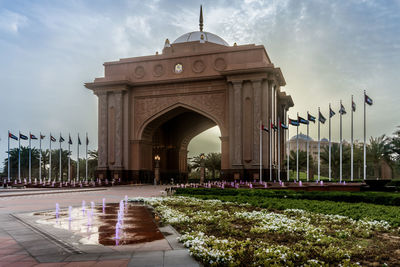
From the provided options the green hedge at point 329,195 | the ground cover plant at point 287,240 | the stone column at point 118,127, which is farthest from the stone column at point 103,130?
the ground cover plant at point 287,240

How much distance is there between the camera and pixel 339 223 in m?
7.27

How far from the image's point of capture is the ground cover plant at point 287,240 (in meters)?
4.37

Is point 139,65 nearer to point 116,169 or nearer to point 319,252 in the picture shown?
point 116,169

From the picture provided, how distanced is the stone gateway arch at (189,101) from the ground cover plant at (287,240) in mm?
18074

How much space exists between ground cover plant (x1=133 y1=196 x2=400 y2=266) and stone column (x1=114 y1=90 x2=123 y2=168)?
22112 millimetres

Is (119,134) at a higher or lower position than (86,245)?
higher

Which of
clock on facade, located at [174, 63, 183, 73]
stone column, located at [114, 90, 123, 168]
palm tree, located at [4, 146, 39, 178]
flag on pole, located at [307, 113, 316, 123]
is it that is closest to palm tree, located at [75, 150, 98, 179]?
palm tree, located at [4, 146, 39, 178]

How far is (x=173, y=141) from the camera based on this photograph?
122 ft

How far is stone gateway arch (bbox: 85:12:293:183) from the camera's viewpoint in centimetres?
2594

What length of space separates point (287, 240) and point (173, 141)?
31839 millimetres

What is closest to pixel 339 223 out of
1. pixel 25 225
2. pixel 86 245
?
pixel 86 245

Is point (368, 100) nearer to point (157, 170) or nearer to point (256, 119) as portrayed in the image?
point (256, 119)

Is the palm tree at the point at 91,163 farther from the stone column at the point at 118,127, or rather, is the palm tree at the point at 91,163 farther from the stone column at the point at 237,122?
the stone column at the point at 237,122

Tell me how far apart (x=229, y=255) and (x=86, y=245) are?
2.11 metres
